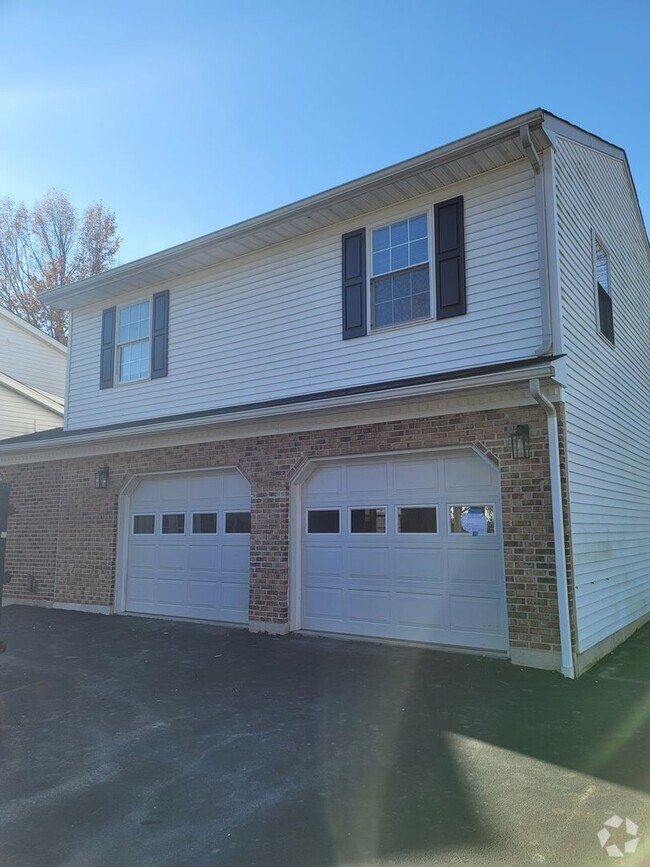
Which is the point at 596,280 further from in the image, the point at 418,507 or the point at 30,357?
the point at 30,357

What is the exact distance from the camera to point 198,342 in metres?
10.1

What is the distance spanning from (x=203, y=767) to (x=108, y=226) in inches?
1001

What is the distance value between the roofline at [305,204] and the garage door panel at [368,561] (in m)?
4.73

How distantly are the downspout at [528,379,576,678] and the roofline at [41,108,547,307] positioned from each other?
2.94 meters

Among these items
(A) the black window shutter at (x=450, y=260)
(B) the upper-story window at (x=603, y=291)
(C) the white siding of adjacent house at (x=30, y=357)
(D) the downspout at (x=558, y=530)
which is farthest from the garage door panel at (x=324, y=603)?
(C) the white siding of adjacent house at (x=30, y=357)

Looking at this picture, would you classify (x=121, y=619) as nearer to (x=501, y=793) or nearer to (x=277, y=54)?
(x=501, y=793)

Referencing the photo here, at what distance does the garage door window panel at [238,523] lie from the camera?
9125 millimetres

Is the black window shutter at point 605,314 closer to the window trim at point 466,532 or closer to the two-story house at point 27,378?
the window trim at point 466,532

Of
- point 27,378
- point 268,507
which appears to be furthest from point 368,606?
point 27,378

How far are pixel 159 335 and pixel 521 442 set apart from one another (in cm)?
671

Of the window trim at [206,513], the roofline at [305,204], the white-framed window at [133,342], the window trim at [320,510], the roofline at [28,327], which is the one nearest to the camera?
the roofline at [305,204]

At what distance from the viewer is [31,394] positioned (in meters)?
16.2

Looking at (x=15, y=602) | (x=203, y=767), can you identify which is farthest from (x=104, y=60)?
(x=15, y=602)

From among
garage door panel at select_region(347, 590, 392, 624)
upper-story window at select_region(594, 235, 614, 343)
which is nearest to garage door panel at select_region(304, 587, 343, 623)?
garage door panel at select_region(347, 590, 392, 624)
